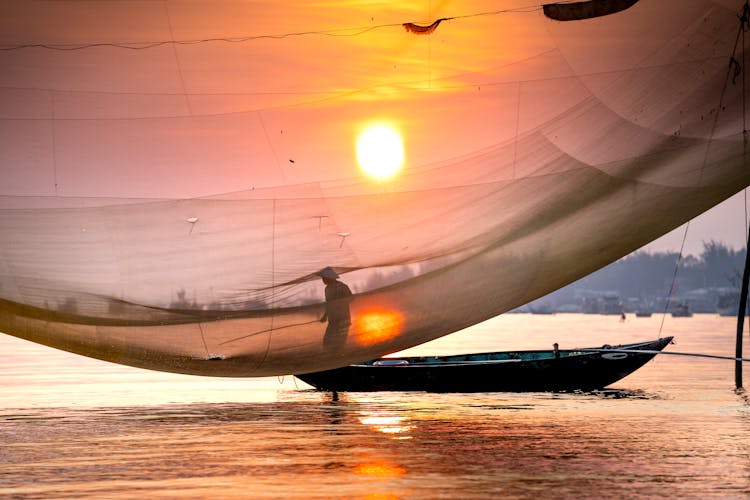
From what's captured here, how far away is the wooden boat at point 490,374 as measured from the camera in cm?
2667

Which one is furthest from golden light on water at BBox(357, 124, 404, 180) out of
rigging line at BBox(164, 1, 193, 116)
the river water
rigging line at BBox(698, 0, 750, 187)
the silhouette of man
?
rigging line at BBox(698, 0, 750, 187)

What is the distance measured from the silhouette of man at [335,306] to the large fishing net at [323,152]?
0.10 metres

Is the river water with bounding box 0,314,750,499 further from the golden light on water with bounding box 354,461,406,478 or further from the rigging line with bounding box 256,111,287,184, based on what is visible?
the rigging line with bounding box 256,111,287,184

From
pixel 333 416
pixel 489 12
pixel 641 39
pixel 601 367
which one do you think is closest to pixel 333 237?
pixel 489 12

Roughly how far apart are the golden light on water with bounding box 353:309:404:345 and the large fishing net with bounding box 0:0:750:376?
36mm

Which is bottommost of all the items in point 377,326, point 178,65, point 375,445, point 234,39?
point 375,445

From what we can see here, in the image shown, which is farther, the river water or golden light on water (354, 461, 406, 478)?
golden light on water (354, 461, 406, 478)

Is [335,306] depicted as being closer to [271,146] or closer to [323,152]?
[323,152]

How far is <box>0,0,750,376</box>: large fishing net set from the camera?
12.6m

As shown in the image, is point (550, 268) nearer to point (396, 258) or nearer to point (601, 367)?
point (396, 258)

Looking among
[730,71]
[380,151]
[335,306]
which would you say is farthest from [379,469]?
[730,71]

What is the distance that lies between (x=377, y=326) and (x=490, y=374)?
1249cm

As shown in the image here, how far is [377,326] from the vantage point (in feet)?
47.7

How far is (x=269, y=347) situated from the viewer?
1476cm
